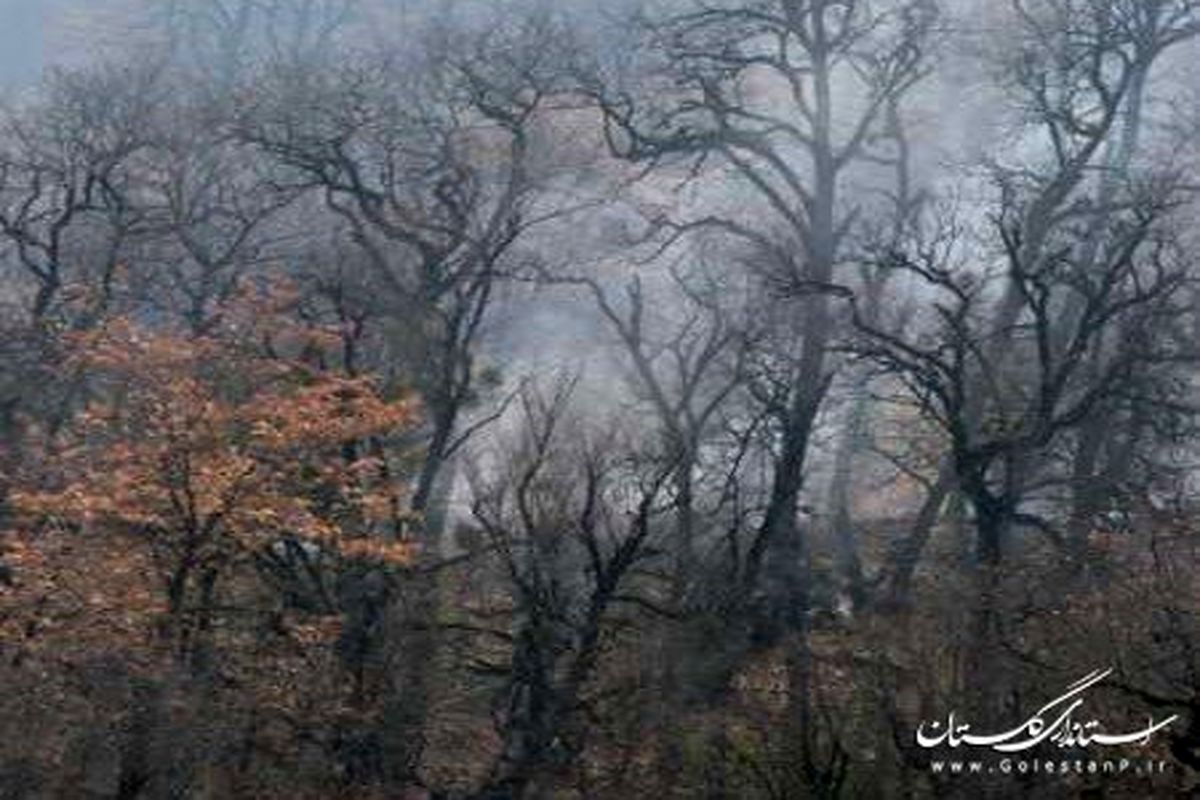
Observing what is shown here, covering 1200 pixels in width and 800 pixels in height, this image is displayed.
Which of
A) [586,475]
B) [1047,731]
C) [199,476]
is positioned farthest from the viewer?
[586,475]

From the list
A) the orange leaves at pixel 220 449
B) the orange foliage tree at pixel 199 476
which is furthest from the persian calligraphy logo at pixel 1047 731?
the orange leaves at pixel 220 449

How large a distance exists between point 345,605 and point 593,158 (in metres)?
10.3

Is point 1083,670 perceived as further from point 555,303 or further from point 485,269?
point 555,303

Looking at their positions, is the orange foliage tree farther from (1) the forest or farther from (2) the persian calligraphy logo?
(2) the persian calligraphy logo

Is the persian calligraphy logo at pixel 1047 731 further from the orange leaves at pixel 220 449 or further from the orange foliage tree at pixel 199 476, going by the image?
the orange leaves at pixel 220 449

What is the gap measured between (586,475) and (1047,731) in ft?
24.8

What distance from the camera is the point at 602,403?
30.7m

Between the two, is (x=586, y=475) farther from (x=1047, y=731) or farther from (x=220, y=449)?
(x=1047, y=731)

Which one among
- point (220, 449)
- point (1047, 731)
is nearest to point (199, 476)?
point (220, 449)

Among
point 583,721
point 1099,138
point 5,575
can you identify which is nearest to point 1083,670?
point 583,721

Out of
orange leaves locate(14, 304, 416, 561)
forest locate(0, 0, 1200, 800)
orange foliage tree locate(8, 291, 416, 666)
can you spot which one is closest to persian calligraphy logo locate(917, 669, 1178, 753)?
forest locate(0, 0, 1200, 800)

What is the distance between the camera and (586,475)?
1912 centimetres

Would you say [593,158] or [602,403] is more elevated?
[593,158]

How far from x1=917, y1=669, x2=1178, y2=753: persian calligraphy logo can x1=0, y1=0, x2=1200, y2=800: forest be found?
3 centimetres
